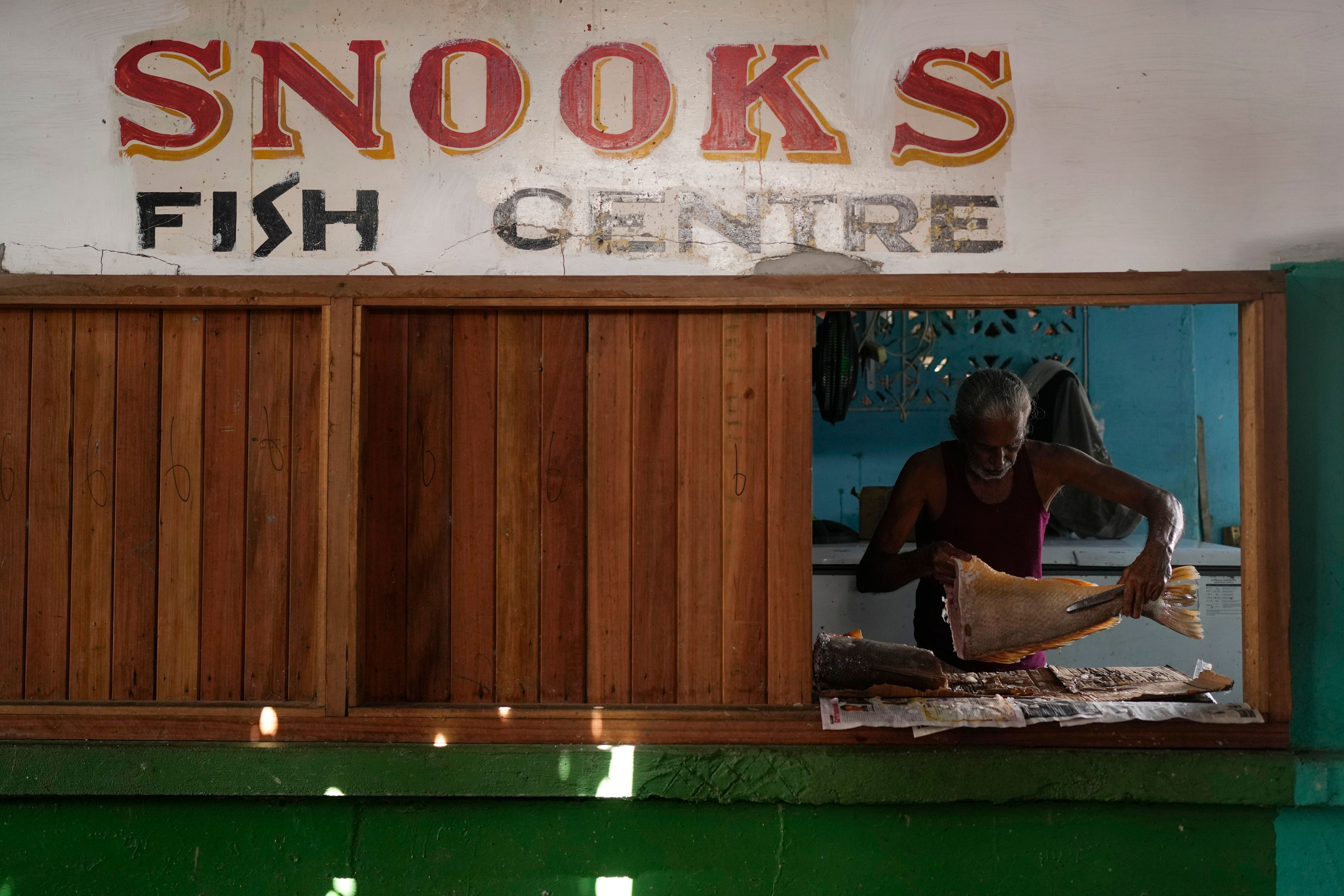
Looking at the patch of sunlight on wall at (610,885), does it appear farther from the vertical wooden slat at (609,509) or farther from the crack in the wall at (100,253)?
the crack in the wall at (100,253)

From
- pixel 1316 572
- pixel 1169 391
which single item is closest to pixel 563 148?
pixel 1316 572

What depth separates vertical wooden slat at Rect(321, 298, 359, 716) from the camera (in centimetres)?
262

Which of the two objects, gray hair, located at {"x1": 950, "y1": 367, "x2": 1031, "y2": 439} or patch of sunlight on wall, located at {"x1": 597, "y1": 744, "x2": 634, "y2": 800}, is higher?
gray hair, located at {"x1": 950, "y1": 367, "x2": 1031, "y2": 439}

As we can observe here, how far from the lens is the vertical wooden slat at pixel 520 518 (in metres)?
2.70

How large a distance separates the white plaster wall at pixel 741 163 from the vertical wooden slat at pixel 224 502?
0.85 ft

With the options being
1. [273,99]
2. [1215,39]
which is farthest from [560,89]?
A: [1215,39]

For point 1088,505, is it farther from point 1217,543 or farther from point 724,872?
point 724,872

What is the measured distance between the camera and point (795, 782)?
2.61 meters

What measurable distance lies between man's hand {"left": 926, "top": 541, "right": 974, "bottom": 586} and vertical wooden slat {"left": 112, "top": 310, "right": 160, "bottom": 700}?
2.57 meters

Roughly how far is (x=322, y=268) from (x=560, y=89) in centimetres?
92

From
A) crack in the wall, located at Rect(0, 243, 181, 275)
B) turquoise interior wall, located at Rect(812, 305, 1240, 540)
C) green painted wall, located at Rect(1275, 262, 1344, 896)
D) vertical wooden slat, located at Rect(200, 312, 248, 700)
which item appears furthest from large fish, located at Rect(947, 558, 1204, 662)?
turquoise interior wall, located at Rect(812, 305, 1240, 540)

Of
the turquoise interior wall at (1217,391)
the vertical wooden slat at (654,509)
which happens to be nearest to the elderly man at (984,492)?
the vertical wooden slat at (654,509)

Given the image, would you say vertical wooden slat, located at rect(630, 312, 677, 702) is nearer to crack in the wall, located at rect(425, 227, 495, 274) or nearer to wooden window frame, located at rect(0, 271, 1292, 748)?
wooden window frame, located at rect(0, 271, 1292, 748)

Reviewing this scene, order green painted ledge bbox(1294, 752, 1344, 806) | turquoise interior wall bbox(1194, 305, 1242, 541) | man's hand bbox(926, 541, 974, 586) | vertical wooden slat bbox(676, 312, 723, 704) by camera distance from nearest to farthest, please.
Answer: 1. green painted ledge bbox(1294, 752, 1344, 806)
2. vertical wooden slat bbox(676, 312, 723, 704)
3. man's hand bbox(926, 541, 974, 586)
4. turquoise interior wall bbox(1194, 305, 1242, 541)
